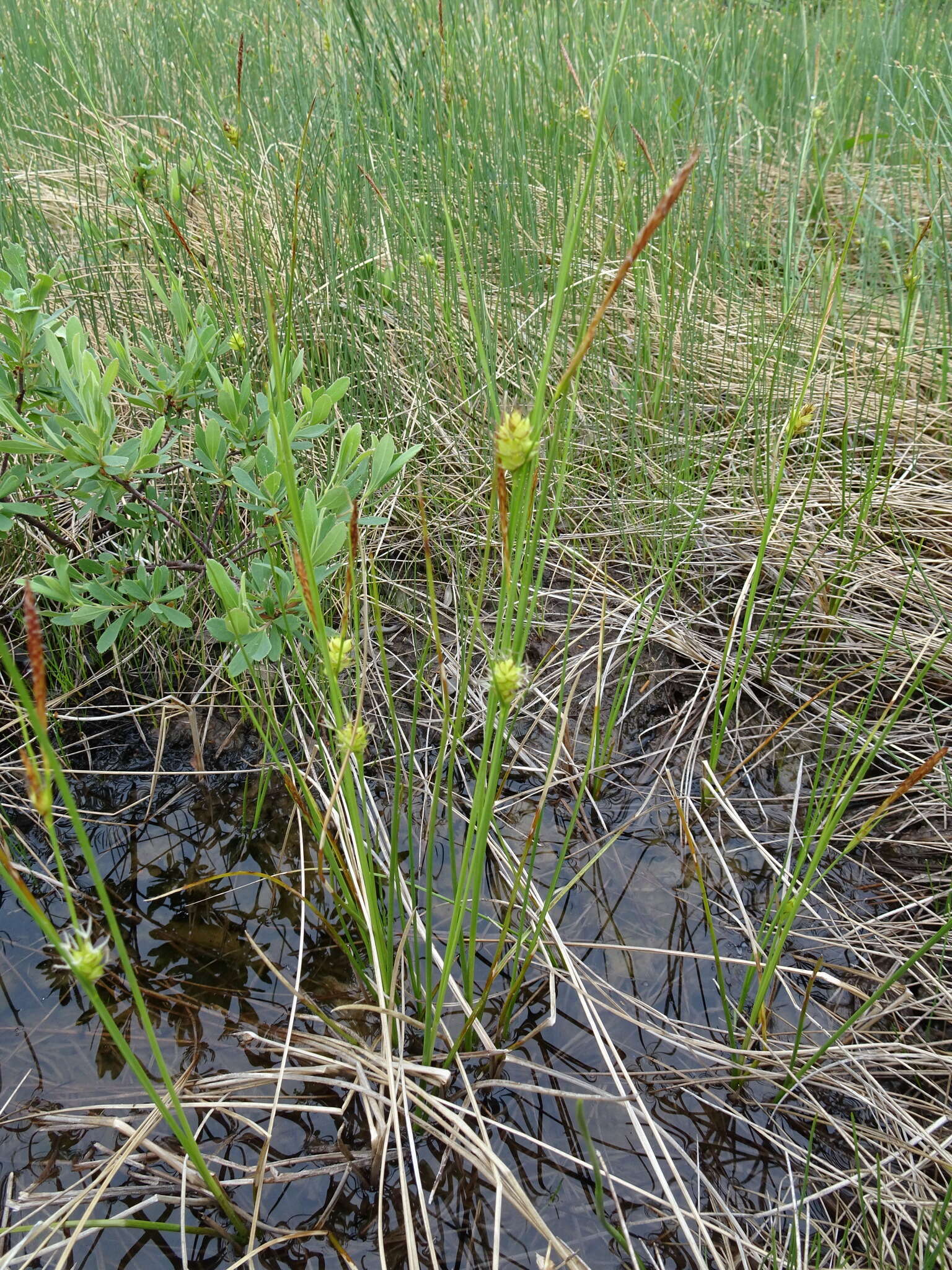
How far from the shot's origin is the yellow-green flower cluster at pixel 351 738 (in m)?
0.83

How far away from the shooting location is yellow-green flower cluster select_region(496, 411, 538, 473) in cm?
61

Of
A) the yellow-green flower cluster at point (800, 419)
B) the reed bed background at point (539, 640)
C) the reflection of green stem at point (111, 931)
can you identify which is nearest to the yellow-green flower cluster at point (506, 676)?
the reed bed background at point (539, 640)

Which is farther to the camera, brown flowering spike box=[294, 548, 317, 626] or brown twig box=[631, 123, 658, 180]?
brown twig box=[631, 123, 658, 180]

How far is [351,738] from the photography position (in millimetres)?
839

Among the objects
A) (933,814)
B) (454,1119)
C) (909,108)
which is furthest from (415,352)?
(909,108)

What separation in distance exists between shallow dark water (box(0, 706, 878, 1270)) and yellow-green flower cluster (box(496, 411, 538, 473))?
0.78 m

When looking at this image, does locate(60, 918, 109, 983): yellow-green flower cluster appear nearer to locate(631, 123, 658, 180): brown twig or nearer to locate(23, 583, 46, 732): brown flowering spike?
locate(23, 583, 46, 732): brown flowering spike

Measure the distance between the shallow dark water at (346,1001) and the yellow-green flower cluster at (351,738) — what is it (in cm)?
47

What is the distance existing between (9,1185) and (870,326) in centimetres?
Answer: 290

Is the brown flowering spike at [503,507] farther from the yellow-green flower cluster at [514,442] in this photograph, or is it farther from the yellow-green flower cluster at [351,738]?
the yellow-green flower cluster at [351,738]

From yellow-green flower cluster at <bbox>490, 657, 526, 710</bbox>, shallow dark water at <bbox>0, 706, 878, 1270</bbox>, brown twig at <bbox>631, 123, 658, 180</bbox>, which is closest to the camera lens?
yellow-green flower cluster at <bbox>490, 657, 526, 710</bbox>

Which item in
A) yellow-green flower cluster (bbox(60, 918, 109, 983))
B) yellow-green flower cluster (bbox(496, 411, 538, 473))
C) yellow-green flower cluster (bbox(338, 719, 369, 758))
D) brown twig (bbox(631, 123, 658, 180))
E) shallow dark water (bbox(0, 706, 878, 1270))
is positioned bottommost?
shallow dark water (bbox(0, 706, 878, 1270))

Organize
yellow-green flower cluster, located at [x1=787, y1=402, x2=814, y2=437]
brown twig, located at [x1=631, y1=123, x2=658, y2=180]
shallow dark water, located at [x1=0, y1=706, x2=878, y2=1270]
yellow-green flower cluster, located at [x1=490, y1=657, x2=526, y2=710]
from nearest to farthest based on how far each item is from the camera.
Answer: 1. yellow-green flower cluster, located at [x1=490, y1=657, x2=526, y2=710]
2. shallow dark water, located at [x1=0, y1=706, x2=878, y2=1270]
3. yellow-green flower cluster, located at [x1=787, y1=402, x2=814, y2=437]
4. brown twig, located at [x1=631, y1=123, x2=658, y2=180]

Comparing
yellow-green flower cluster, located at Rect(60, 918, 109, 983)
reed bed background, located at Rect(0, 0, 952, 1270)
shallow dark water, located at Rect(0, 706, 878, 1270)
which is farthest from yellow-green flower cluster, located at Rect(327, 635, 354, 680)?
shallow dark water, located at Rect(0, 706, 878, 1270)
